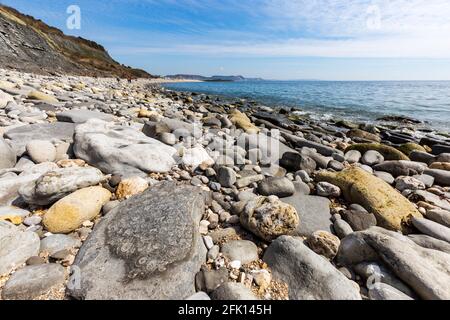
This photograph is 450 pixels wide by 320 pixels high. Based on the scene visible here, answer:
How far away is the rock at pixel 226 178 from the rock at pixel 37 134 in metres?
3.15

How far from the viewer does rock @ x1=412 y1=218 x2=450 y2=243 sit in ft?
8.69

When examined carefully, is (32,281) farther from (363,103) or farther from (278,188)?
(363,103)

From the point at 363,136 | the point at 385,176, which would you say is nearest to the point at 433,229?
the point at 385,176

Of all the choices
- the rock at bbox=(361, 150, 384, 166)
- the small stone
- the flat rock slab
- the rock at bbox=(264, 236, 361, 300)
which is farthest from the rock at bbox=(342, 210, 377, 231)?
the small stone

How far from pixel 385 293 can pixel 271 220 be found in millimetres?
1154

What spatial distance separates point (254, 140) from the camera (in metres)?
5.75

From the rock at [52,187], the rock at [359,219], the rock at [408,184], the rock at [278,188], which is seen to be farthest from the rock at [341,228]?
the rock at [52,187]

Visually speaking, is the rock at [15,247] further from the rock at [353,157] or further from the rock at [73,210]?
the rock at [353,157]

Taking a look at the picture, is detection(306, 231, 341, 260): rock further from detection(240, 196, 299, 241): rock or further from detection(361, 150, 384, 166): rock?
detection(361, 150, 384, 166): rock

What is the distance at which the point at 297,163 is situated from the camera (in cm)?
469

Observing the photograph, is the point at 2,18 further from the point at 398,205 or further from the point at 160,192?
the point at 398,205

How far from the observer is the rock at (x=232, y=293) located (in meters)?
1.85

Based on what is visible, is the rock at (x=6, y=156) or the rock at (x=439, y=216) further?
the rock at (x=6, y=156)
